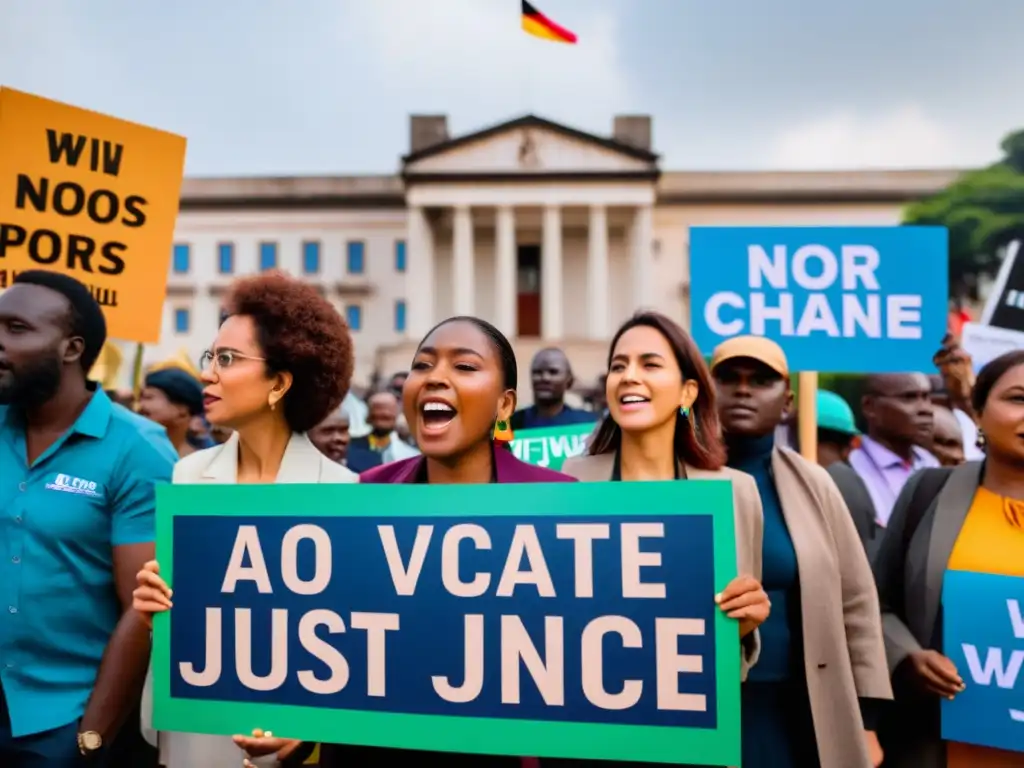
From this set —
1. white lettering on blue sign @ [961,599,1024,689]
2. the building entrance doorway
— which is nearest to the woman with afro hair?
white lettering on blue sign @ [961,599,1024,689]

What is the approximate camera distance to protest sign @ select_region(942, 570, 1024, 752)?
268 centimetres

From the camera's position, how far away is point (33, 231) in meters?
4.10

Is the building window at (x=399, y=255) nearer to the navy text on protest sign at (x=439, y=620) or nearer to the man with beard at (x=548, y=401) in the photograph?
the man with beard at (x=548, y=401)

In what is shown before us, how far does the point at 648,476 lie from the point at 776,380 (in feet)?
2.40

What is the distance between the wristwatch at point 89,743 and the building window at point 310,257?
156 ft

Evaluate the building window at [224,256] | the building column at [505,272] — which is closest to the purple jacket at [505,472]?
the building column at [505,272]

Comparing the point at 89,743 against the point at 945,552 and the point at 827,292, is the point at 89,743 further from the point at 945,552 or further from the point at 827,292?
the point at 827,292

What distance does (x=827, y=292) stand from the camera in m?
4.54

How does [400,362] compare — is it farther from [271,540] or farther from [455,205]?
[271,540]

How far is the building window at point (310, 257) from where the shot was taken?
48.9 metres

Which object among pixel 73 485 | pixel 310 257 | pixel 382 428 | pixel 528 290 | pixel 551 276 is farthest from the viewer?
pixel 528 290

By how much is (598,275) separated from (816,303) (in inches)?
1613

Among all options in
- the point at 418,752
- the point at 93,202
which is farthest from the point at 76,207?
the point at 418,752

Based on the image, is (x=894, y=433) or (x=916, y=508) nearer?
(x=916, y=508)
